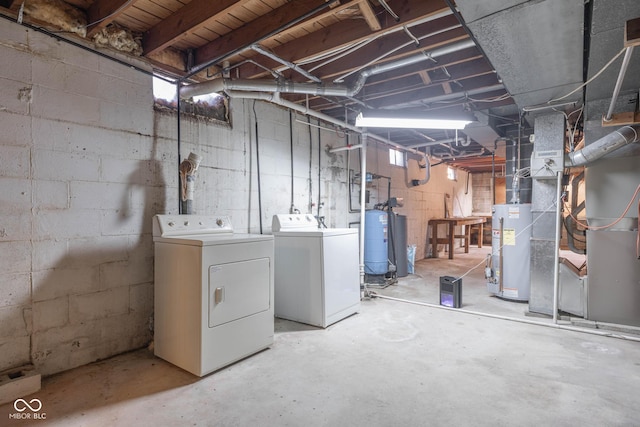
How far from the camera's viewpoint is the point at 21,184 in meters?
2.04

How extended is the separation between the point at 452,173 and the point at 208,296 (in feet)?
28.7

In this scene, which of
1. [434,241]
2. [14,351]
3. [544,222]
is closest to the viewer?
[14,351]

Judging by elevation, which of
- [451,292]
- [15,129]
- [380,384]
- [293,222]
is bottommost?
[380,384]

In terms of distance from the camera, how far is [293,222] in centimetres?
359

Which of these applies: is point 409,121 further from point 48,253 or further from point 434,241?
point 434,241

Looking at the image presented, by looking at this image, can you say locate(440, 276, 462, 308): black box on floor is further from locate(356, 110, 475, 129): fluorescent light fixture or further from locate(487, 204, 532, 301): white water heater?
locate(356, 110, 475, 129): fluorescent light fixture

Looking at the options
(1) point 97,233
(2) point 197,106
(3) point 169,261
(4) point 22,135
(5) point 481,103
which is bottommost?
(3) point 169,261

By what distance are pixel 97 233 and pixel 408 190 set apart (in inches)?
227

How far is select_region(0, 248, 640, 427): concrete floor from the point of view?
1.72 meters

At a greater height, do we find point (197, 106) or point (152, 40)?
point (152, 40)

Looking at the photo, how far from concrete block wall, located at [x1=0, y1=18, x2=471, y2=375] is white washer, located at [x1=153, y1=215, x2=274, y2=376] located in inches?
11.7

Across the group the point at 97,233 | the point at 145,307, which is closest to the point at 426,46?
the point at 97,233

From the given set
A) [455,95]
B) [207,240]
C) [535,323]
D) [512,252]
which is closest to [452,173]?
[512,252]

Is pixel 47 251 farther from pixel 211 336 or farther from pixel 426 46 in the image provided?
pixel 426 46
